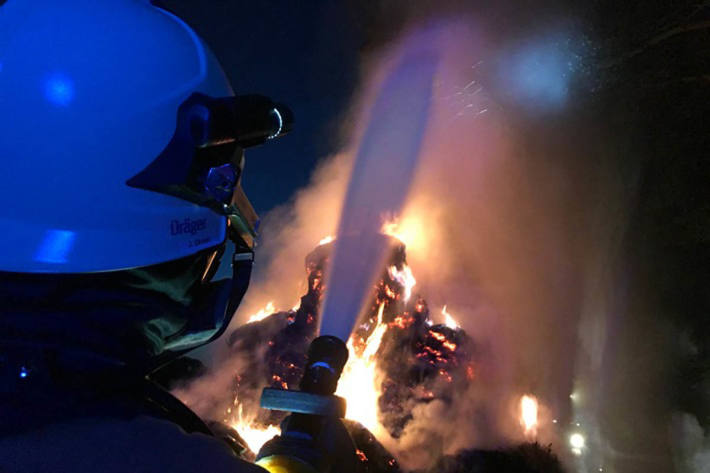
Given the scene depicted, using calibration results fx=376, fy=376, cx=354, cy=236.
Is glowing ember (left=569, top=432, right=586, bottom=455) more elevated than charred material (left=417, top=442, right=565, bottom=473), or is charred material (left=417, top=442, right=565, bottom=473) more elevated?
charred material (left=417, top=442, right=565, bottom=473)

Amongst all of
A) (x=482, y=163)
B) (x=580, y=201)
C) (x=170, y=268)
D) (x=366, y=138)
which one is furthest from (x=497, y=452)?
(x=170, y=268)

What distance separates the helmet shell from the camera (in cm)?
107

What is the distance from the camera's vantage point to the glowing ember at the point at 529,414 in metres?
16.7

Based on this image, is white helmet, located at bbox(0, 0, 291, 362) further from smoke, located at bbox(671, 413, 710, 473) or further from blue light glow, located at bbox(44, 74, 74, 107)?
smoke, located at bbox(671, 413, 710, 473)

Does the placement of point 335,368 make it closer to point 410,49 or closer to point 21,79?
point 21,79

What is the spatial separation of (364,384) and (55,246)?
46.4ft

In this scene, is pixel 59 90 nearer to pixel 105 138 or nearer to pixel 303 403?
pixel 105 138

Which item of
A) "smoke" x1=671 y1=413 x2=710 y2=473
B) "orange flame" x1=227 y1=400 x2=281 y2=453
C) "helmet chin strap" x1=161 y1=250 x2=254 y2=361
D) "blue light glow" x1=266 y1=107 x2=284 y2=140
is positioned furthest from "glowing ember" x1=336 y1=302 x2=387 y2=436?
"blue light glow" x1=266 y1=107 x2=284 y2=140

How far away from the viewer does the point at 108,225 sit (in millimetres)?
A: 1165

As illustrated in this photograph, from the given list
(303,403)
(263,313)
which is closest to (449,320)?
(263,313)

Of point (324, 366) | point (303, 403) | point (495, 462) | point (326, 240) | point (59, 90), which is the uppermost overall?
point (59, 90)

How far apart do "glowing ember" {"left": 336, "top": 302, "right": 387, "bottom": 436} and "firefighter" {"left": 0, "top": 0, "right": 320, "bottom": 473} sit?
12.7 m

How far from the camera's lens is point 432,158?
14.2 meters

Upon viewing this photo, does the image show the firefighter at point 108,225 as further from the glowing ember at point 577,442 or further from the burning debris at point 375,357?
the glowing ember at point 577,442
